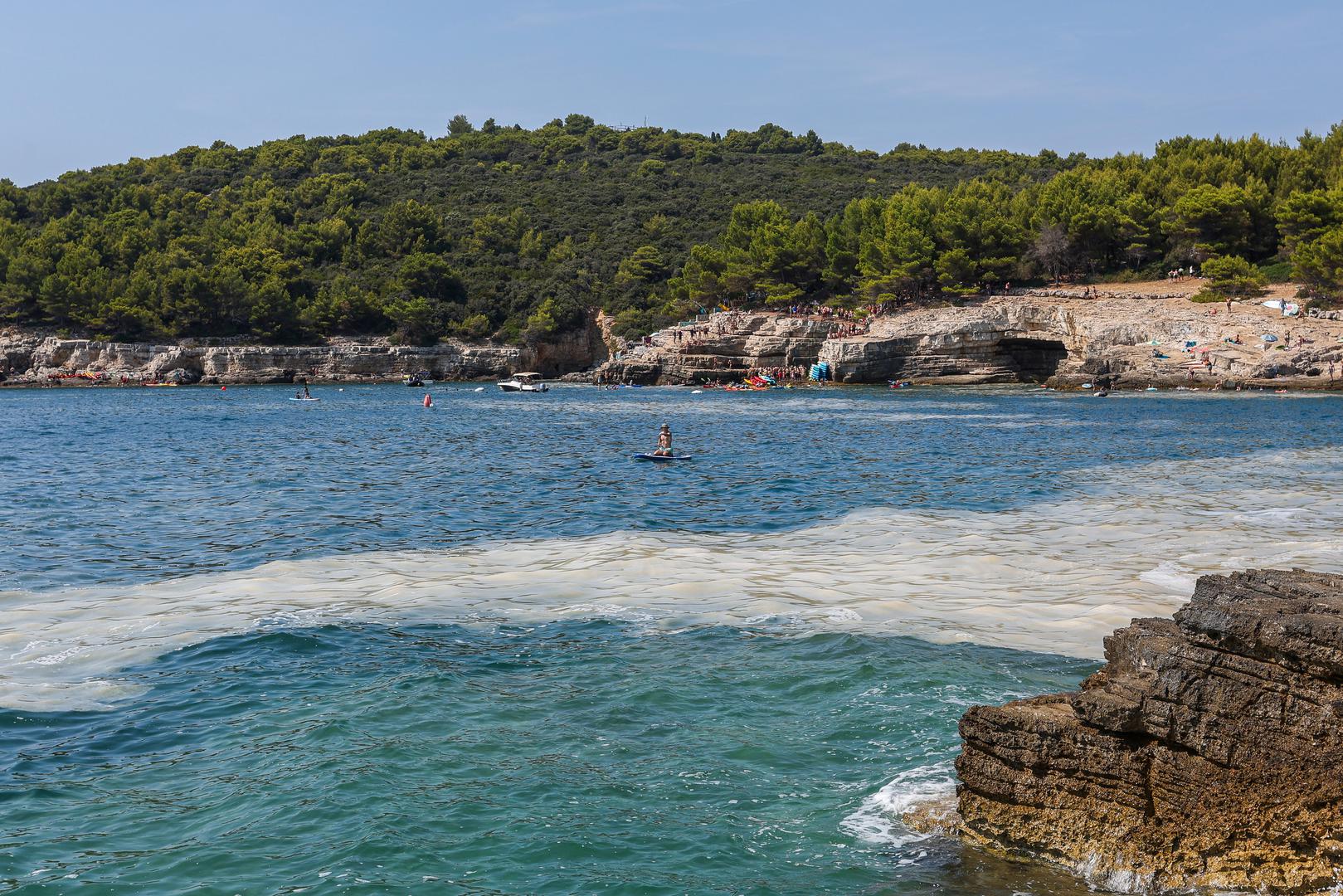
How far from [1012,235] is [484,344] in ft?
188

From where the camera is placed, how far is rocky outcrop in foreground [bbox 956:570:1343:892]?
20.6ft

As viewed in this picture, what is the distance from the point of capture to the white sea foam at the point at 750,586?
13.1 metres

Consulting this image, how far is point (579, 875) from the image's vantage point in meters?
7.31

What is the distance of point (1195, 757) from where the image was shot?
6.64m

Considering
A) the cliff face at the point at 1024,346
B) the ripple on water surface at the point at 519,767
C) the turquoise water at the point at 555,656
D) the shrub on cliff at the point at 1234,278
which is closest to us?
the ripple on water surface at the point at 519,767

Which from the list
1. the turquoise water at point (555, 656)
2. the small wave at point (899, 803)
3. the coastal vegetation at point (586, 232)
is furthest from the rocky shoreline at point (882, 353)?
the small wave at point (899, 803)

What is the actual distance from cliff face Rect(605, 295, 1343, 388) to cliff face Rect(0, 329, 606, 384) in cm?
1880

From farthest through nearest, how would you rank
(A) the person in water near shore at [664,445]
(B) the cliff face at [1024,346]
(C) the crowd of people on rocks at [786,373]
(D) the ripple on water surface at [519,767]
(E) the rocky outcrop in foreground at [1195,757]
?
1. (C) the crowd of people on rocks at [786,373]
2. (B) the cliff face at [1024,346]
3. (A) the person in water near shore at [664,445]
4. (D) the ripple on water surface at [519,767]
5. (E) the rocky outcrop in foreground at [1195,757]

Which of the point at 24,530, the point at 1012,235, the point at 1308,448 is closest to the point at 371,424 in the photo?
the point at 24,530

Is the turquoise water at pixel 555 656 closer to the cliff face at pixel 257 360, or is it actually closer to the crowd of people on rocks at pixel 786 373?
the crowd of people on rocks at pixel 786 373

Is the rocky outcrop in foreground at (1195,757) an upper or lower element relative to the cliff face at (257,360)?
lower

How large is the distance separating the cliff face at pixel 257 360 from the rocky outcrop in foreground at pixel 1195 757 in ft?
366

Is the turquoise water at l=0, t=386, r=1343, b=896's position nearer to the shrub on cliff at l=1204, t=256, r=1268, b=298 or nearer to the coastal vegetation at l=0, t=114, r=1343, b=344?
the shrub on cliff at l=1204, t=256, r=1268, b=298

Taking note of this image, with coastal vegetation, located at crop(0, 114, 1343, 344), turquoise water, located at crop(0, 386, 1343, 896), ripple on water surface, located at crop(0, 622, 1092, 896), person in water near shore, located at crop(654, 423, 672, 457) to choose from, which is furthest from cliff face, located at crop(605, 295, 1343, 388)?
ripple on water surface, located at crop(0, 622, 1092, 896)
